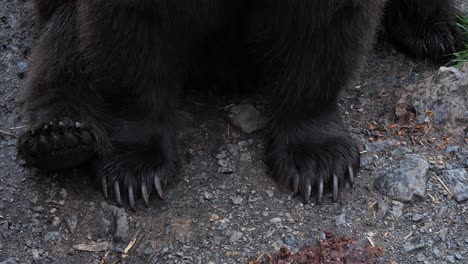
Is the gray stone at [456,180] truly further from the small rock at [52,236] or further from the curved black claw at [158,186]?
the small rock at [52,236]

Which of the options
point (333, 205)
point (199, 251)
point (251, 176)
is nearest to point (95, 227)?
point (199, 251)

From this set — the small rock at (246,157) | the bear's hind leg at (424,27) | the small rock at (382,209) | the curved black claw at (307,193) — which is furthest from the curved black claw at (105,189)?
the bear's hind leg at (424,27)

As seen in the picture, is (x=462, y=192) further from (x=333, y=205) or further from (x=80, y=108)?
(x=80, y=108)

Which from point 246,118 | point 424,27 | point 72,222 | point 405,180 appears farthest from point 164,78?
point 424,27

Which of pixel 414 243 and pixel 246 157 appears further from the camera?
pixel 246 157

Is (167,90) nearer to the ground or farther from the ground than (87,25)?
nearer to the ground

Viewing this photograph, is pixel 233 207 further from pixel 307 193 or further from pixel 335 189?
pixel 335 189
